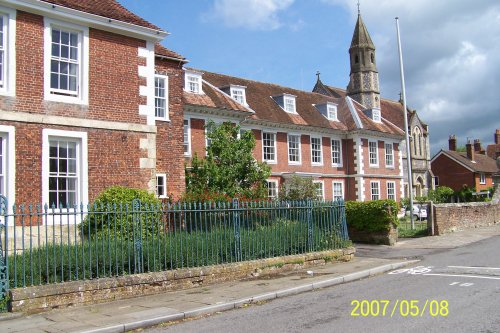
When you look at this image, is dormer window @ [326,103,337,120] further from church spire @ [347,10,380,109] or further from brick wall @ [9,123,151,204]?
brick wall @ [9,123,151,204]

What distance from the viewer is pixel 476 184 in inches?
2186

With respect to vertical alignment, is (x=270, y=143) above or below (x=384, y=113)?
below

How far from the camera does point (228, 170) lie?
20.2 metres

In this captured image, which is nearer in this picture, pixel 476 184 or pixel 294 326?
pixel 294 326

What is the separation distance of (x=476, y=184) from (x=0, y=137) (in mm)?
54003

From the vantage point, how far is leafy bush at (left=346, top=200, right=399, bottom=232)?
66.2 ft

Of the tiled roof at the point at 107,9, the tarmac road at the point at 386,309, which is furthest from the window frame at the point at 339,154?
the tarmac road at the point at 386,309

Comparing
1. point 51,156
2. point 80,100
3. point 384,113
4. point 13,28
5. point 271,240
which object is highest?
point 384,113

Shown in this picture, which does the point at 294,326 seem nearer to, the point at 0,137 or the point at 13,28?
the point at 0,137

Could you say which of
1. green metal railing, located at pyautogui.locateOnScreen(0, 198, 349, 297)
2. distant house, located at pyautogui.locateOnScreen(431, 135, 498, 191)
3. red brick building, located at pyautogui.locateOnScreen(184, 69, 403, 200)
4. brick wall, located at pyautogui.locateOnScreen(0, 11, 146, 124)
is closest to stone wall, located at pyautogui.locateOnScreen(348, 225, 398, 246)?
green metal railing, located at pyautogui.locateOnScreen(0, 198, 349, 297)

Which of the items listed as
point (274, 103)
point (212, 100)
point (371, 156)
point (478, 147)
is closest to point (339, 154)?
point (371, 156)

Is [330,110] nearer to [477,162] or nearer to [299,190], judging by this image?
[299,190]

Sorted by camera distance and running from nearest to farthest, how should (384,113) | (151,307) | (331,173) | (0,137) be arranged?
(151,307) → (0,137) → (331,173) → (384,113)

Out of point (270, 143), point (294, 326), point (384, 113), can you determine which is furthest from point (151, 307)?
point (384, 113)
